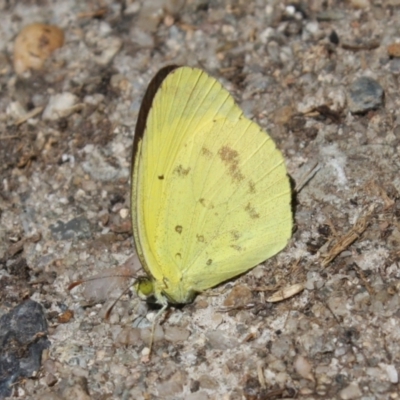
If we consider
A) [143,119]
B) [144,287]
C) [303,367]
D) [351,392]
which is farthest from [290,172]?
[351,392]

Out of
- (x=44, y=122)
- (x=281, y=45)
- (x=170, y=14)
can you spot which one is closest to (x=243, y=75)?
(x=281, y=45)

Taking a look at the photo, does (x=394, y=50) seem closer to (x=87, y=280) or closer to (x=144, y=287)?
(x=144, y=287)


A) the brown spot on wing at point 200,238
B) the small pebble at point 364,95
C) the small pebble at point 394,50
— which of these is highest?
the small pebble at point 394,50

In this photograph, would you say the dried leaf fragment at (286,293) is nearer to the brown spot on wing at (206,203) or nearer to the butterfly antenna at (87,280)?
the brown spot on wing at (206,203)

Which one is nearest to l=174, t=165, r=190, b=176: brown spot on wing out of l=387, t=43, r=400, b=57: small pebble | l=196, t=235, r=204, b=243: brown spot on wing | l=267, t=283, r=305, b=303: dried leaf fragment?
l=196, t=235, r=204, b=243: brown spot on wing

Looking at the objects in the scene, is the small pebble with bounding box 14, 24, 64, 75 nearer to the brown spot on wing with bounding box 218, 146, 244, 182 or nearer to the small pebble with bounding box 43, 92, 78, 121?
the small pebble with bounding box 43, 92, 78, 121

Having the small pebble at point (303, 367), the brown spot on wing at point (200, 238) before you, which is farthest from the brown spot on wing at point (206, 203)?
the small pebble at point (303, 367)
